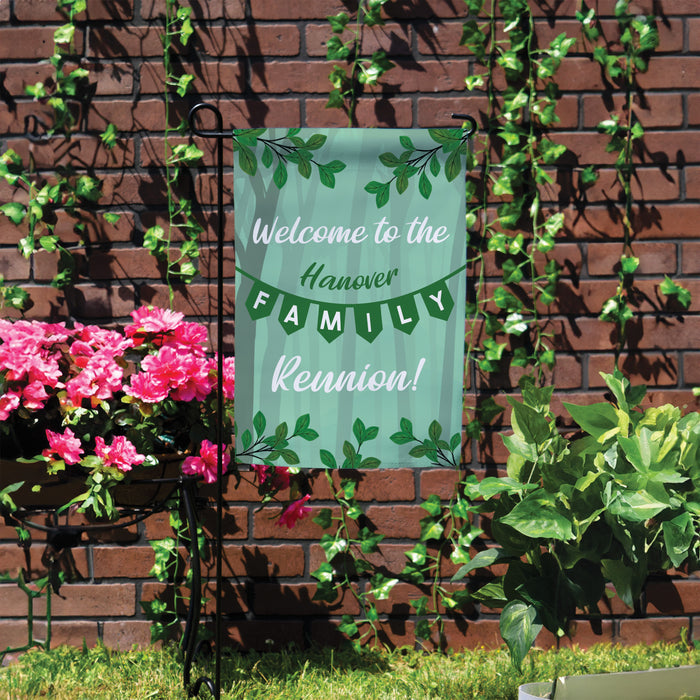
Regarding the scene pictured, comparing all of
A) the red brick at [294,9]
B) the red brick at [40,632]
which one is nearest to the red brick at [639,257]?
the red brick at [294,9]

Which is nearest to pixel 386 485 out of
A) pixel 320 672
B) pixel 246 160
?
pixel 320 672

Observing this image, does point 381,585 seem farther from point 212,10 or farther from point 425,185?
point 212,10

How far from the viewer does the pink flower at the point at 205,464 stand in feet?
4.51

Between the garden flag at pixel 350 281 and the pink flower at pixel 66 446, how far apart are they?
1.15 feet

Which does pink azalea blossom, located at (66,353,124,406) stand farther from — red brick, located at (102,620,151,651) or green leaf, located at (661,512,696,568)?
green leaf, located at (661,512,696,568)

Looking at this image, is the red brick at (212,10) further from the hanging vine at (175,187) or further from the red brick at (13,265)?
the red brick at (13,265)

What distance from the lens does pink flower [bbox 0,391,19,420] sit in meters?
1.31

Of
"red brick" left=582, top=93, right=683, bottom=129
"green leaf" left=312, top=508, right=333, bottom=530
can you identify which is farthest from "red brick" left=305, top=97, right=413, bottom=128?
"green leaf" left=312, top=508, right=333, bottom=530

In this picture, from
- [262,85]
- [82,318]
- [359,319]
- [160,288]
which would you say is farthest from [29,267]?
[359,319]

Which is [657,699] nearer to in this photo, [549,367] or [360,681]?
[360,681]

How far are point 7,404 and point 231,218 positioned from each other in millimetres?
768

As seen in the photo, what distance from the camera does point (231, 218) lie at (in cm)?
178

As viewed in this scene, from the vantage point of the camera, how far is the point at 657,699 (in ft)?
4.35

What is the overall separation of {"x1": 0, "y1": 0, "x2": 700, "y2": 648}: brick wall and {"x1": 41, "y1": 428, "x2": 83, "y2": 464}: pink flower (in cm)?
53
